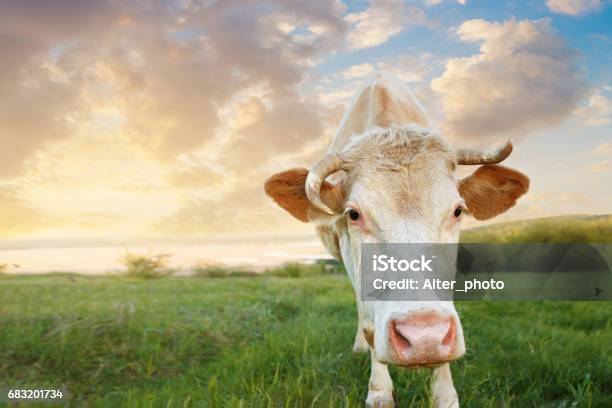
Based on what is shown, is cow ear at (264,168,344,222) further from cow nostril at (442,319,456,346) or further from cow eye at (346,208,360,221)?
cow nostril at (442,319,456,346)

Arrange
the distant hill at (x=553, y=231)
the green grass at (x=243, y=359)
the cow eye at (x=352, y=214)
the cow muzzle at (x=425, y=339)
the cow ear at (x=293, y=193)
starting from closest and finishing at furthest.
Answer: the cow muzzle at (x=425, y=339), the cow eye at (x=352, y=214), the green grass at (x=243, y=359), the cow ear at (x=293, y=193), the distant hill at (x=553, y=231)

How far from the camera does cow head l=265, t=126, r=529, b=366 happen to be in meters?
2.42

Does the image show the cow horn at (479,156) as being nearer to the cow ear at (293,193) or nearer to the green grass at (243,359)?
the cow ear at (293,193)

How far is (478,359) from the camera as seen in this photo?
4.22 meters

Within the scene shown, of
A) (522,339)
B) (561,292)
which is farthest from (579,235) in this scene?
(522,339)

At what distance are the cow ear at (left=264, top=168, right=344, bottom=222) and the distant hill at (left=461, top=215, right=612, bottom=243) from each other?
566 cm

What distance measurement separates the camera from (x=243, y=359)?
13.1 ft


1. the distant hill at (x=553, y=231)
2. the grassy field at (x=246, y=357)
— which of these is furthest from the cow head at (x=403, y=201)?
the distant hill at (x=553, y=231)

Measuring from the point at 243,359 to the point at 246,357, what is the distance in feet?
0.15

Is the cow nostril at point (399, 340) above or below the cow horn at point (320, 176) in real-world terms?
below

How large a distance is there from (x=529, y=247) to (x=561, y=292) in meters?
1.37

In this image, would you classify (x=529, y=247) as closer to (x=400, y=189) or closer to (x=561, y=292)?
(x=561, y=292)

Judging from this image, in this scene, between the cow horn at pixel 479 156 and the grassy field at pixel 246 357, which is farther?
the cow horn at pixel 479 156

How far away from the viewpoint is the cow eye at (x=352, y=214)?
126 inches
